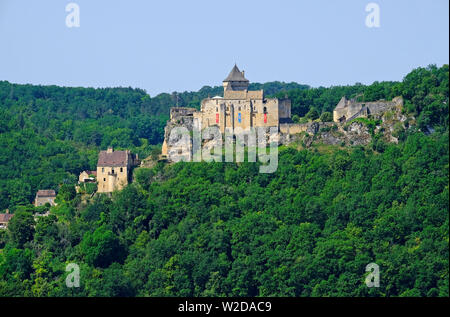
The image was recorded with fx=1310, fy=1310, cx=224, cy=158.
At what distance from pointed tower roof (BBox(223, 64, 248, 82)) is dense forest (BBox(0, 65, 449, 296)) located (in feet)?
22.8

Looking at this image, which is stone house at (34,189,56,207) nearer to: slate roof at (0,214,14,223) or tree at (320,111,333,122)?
slate roof at (0,214,14,223)

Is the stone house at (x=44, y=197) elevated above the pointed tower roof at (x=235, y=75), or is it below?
below

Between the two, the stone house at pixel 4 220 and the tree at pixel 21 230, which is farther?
the stone house at pixel 4 220

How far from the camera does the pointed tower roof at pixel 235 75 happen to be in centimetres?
8200

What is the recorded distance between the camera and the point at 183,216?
244 ft

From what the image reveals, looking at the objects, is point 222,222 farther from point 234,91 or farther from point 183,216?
point 234,91

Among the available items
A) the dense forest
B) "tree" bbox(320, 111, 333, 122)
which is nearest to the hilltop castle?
the dense forest

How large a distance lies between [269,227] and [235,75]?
14033mm

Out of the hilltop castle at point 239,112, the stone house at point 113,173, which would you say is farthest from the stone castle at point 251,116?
the stone house at point 113,173

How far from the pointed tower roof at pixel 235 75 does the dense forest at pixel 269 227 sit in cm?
695

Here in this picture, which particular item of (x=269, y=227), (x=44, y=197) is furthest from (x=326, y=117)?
(x=44, y=197)

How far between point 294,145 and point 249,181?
356 cm

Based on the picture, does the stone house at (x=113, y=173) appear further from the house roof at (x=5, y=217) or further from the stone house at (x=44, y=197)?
the house roof at (x=5, y=217)
